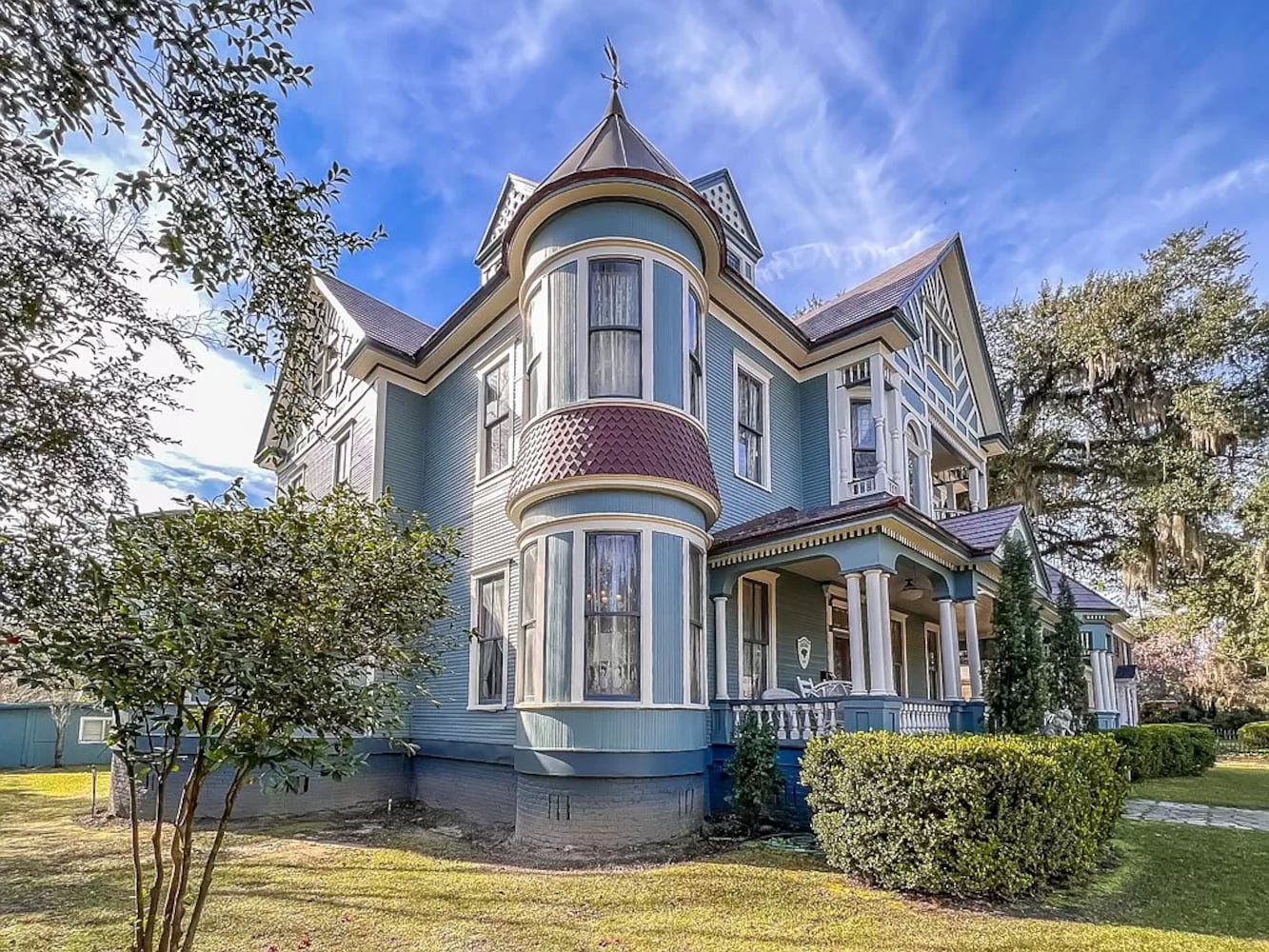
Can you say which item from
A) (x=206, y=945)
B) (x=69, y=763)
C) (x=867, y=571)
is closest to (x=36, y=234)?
(x=206, y=945)

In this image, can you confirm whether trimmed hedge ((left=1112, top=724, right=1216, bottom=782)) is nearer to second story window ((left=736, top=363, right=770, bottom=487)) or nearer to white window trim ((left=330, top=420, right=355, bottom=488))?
second story window ((left=736, top=363, right=770, bottom=487))

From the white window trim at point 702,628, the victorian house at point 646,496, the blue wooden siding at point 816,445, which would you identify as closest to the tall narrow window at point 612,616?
the victorian house at point 646,496

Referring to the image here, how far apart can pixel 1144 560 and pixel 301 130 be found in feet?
87.9

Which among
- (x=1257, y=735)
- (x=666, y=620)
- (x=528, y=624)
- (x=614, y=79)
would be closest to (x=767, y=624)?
(x=666, y=620)

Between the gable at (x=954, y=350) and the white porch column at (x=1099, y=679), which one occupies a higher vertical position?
the gable at (x=954, y=350)

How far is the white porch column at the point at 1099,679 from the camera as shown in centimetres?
1622

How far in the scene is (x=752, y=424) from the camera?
1222 centimetres

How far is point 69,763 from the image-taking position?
20.8 metres

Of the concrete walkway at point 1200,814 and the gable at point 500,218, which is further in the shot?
the gable at point 500,218

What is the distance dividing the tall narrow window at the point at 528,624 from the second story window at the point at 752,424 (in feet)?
12.5

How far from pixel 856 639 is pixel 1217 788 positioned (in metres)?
10.2

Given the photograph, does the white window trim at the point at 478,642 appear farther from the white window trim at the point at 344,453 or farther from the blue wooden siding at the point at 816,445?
the blue wooden siding at the point at 816,445

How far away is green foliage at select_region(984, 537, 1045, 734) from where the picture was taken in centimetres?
939

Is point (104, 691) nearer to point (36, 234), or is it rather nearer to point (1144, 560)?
point (36, 234)
